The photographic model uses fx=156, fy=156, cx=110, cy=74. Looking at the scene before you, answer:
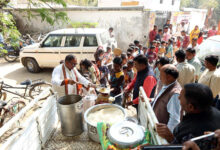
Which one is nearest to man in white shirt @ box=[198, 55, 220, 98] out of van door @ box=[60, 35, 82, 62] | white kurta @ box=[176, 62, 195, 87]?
white kurta @ box=[176, 62, 195, 87]

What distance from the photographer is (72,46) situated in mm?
7031

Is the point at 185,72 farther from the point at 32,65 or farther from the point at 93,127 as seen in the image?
the point at 32,65

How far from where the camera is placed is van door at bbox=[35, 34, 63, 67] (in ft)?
23.4

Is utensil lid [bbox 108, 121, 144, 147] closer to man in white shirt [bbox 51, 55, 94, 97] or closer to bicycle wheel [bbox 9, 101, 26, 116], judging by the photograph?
man in white shirt [bbox 51, 55, 94, 97]

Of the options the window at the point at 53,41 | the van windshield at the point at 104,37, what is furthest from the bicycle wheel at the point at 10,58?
the van windshield at the point at 104,37

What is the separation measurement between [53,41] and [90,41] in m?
1.81

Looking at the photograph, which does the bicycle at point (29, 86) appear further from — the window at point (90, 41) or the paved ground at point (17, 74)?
the window at point (90, 41)

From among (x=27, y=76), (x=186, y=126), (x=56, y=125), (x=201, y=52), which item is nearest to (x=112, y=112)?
(x=56, y=125)

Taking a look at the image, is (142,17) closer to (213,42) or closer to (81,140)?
(213,42)

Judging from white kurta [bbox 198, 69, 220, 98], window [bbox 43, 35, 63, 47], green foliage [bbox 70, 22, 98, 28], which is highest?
green foliage [bbox 70, 22, 98, 28]

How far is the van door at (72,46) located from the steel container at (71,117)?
4.21m

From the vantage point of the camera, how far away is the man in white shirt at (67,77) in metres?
3.08

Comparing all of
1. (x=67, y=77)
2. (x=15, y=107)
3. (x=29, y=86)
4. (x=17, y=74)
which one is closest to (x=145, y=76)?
(x=67, y=77)

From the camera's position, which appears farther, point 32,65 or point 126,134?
point 32,65
